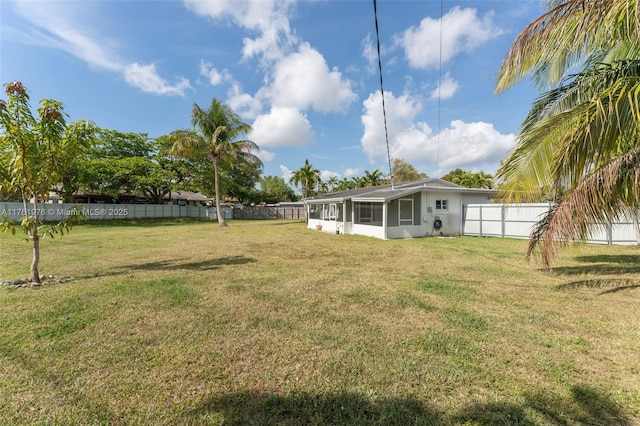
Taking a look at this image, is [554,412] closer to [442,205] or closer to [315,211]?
[442,205]

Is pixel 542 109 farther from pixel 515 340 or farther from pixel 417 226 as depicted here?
pixel 417 226

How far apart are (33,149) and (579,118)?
926cm

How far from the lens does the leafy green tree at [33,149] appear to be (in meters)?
5.38

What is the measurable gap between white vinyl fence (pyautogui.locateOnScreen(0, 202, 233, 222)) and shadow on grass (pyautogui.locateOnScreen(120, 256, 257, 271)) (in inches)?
667

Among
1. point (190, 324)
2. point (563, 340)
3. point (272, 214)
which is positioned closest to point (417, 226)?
point (563, 340)

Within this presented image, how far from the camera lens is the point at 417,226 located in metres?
14.9

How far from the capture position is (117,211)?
26.8 m

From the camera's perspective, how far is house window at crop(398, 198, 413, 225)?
14945 mm

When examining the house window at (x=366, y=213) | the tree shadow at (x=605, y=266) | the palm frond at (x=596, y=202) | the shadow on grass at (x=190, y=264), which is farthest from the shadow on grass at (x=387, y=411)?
the house window at (x=366, y=213)

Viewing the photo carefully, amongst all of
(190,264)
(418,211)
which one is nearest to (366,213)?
(418,211)

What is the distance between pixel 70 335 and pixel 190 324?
139 centimetres

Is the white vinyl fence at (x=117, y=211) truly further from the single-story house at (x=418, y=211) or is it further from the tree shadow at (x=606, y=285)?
the tree shadow at (x=606, y=285)

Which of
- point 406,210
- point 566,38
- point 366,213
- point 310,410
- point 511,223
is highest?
point 566,38

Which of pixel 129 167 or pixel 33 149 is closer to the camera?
pixel 33 149
